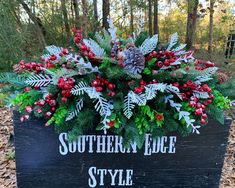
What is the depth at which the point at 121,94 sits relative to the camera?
54.0 inches

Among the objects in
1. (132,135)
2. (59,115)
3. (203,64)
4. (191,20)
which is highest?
(191,20)

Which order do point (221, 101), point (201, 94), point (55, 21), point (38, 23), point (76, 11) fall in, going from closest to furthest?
point (201, 94), point (221, 101), point (76, 11), point (38, 23), point (55, 21)

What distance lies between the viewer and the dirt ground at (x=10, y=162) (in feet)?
7.36

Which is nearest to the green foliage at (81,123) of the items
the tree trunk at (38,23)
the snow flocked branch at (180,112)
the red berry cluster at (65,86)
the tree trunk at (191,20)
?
the red berry cluster at (65,86)

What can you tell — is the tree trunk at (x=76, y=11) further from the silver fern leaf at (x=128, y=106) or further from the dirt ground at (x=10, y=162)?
the silver fern leaf at (x=128, y=106)

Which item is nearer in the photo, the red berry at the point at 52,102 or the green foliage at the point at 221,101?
the red berry at the point at 52,102

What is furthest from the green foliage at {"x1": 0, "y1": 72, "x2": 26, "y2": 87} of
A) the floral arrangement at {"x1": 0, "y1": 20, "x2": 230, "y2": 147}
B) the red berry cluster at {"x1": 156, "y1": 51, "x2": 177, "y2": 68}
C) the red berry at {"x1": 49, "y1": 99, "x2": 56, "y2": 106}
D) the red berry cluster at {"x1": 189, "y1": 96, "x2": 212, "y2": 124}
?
the red berry cluster at {"x1": 189, "y1": 96, "x2": 212, "y2": 124}

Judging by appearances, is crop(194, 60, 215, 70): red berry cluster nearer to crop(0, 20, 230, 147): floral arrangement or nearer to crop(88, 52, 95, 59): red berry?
crop(0, 20, 230, 147): floral arrangement

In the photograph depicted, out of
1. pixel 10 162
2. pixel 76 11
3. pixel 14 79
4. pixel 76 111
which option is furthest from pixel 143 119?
pixel 76 11

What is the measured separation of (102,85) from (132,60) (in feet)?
0.65

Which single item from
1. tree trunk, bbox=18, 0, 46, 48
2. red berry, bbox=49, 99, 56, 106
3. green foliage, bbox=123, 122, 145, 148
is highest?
tree trunk, bbox=18, 0, 46, 48

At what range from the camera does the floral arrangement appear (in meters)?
1.37

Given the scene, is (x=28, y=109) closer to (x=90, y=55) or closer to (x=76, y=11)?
(x=90, y=55)

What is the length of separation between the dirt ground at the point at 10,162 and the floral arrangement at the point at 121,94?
1014 mm
